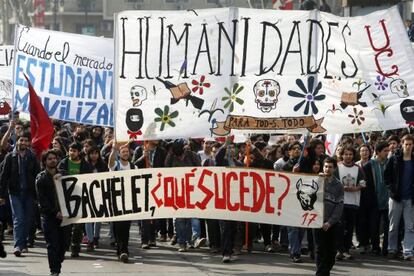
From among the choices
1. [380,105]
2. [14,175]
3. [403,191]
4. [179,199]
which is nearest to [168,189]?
[179,199]

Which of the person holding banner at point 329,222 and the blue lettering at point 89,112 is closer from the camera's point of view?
the person holding banner at point 329,222

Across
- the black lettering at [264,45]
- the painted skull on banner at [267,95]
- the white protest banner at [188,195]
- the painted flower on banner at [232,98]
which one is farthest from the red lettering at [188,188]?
the black lettering at [264,45]

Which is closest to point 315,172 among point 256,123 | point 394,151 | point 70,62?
point 256,123

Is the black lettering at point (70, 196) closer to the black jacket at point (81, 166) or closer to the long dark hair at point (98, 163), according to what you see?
the black jacket at point (81, 166)

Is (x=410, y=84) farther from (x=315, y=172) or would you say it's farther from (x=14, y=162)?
(x=14, y=162)

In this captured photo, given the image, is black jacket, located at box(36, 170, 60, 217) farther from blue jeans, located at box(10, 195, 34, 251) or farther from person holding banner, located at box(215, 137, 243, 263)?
person holding banner, located at box(215, 137, 243, 263)

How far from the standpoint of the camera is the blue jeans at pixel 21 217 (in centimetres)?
1582

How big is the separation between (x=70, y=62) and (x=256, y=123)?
4.94 metres

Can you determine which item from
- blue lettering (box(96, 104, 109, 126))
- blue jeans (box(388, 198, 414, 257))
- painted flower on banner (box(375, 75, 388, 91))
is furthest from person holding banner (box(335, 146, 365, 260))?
blue lettering (box(96, 104, 109, 126))

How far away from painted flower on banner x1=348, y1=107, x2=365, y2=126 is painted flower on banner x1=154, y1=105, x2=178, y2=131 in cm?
215

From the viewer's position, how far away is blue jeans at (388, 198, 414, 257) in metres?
Answer: 15.9

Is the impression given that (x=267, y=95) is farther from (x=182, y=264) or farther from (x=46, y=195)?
(x=46, y=195)

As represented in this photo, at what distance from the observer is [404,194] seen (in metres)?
16.0

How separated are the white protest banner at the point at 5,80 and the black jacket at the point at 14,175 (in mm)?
5350
